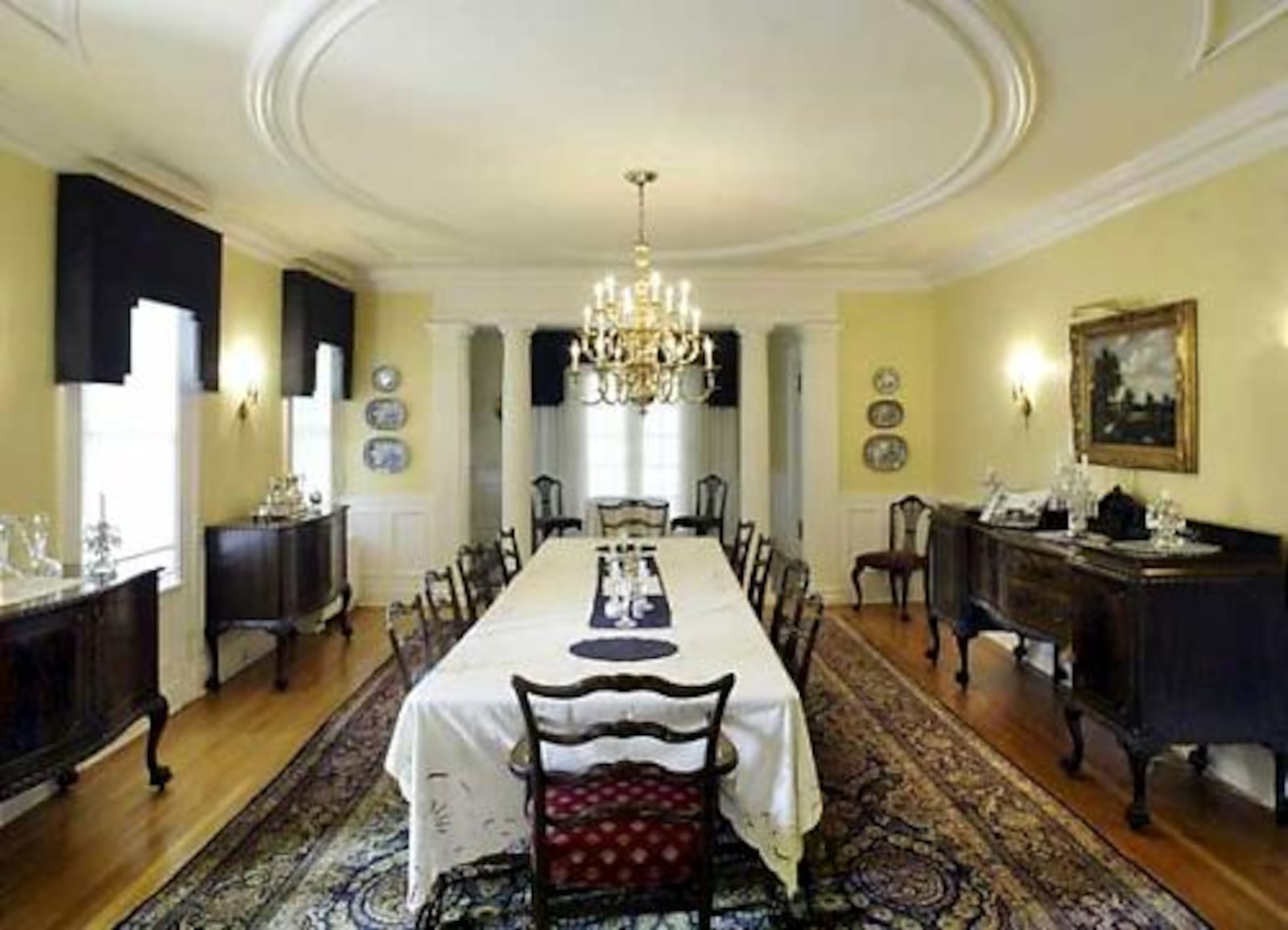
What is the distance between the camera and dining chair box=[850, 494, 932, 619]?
7004mm

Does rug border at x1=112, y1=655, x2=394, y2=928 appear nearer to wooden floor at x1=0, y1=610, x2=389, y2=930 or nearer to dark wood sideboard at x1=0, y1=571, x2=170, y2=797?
wooden floor at x1=0, y1=610, x2=389, y2=930

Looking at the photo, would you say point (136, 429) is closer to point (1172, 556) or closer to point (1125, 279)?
point (1172, 556)

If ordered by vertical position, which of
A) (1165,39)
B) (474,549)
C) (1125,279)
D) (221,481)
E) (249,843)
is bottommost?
(249,843)

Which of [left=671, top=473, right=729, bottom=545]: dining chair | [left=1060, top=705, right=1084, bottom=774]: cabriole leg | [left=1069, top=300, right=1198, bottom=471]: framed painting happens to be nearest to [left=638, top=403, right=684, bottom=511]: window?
[left=671, top=473, right=729, bottom=545]: dining chair

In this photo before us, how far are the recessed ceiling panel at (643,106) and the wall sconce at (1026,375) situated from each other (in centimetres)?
149

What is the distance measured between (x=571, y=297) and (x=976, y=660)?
4187mm

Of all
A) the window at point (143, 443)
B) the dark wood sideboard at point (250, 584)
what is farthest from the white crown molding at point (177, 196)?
the dark wood sideboard at point (250, 584)

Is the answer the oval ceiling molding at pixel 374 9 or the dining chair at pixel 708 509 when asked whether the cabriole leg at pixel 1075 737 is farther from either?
the dining chair at pixel 708 509

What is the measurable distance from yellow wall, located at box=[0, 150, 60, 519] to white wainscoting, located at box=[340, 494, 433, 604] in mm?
3621

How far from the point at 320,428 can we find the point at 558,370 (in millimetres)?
2875

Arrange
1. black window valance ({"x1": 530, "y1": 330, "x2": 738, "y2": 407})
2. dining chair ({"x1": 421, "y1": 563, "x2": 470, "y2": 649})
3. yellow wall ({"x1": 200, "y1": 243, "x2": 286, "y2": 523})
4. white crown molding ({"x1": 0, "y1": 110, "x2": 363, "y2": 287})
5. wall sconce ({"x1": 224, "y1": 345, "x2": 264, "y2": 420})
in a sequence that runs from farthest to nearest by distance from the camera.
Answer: black window valance ({"x1": 530, "y1": 330, "x2": 738, "y2": 407}) < wall sconce ({"x1": 224, "y1": 345, "x2": 264, "y2": 420}) < yellow wall ({"x1": 200, "y1": 243, "x2": 286, "y2": 523}) < white crown molding ({"x1": 0, "y1": 110, "x2": 363, "y2": 287}) < dining chair ({"x1": 421, "y1": 563, "x2": 470, "y2": 649})

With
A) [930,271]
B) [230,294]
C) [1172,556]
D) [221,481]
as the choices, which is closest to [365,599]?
[221,481]

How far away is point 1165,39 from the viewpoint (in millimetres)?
2953

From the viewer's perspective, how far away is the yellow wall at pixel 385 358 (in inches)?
291
